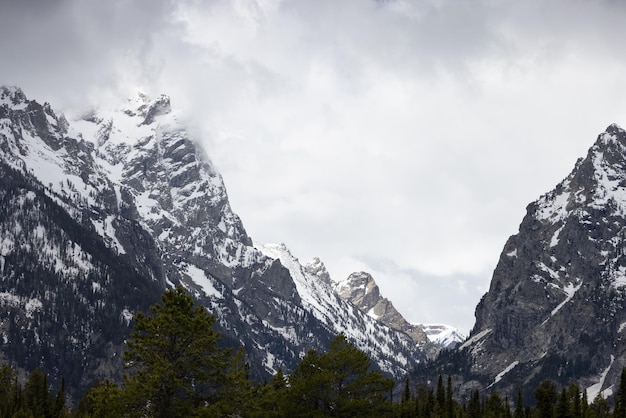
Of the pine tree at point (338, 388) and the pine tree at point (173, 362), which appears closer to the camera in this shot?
the pine tree at point (173, 362)

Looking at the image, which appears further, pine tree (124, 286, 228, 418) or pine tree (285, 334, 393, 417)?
pine tree (285, 334, 393, 417)

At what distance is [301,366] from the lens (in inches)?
2665

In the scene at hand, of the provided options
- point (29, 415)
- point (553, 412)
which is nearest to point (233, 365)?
point (29, 415)

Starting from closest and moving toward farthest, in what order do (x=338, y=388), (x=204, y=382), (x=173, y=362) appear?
(x=173, y=362), (x=204, y=382), (x=338, y=388)

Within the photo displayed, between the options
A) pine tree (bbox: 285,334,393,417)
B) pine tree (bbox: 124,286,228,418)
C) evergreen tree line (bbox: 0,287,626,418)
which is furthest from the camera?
pine tree (bbox: 285,334,393,417)

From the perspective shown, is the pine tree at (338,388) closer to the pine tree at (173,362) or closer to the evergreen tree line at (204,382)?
the evergreen tree line at (204,382)

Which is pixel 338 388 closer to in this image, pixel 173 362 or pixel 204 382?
pixel 204 382

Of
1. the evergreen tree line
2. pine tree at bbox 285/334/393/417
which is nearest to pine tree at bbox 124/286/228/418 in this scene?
the evergreen tree line

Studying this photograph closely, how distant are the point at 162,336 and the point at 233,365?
10337 millimetres

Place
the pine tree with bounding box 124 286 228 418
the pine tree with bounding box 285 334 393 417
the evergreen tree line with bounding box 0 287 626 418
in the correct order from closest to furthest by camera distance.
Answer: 1. the pine tree with bounding box 124 286 228 418
2. the evergreen tree line with bounding box 0 287 626 418
3. the pine tree with bounding box 285 334 393 417

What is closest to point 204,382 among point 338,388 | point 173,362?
point 173,362

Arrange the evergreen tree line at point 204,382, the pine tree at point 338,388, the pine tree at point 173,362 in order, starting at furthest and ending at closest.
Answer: the pine tree at point 338,388 < the evergreen tree line at point 204,382 < the pine tree at point 173,362

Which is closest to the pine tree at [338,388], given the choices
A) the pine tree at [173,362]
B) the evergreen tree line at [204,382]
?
the evergreen tree line at [204,382]

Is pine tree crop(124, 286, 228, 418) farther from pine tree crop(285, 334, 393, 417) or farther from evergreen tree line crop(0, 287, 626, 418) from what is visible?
pine tree crop(285, 334, 393, 417)
